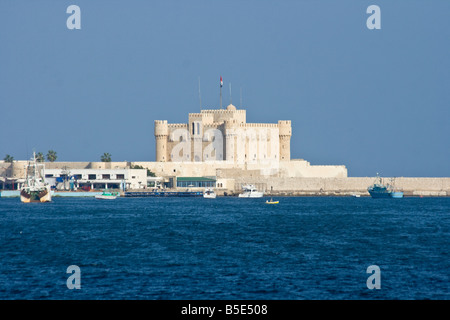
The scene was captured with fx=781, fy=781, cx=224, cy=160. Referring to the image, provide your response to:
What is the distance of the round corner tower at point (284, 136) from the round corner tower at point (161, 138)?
15.2m

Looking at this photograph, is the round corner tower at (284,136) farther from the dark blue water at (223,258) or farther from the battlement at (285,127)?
the dark blue water at (223,258)

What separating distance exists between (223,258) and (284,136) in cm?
7590

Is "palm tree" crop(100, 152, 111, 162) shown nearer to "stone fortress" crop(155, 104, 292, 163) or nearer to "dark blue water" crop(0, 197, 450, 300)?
"stone fortress" crop(155, 104, 292, 163)

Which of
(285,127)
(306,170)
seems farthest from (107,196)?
(285,127)

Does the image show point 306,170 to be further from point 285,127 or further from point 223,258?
point 223,258

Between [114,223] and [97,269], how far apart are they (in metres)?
22.6

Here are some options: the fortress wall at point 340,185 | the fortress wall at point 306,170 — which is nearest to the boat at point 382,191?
the fortress wall at point 340,185

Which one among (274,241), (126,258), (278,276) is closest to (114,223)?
(274,241)

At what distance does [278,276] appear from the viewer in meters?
24.4

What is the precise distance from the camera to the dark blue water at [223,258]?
21.7 m

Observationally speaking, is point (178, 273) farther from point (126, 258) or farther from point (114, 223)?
point (114, 223)

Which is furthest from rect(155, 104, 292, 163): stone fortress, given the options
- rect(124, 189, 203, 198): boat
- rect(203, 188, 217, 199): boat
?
rect(203, 188, 217, 199): boat

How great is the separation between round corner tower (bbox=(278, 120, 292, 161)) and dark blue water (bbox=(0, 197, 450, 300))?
53872 millimetres

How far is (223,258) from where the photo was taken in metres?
29.0
